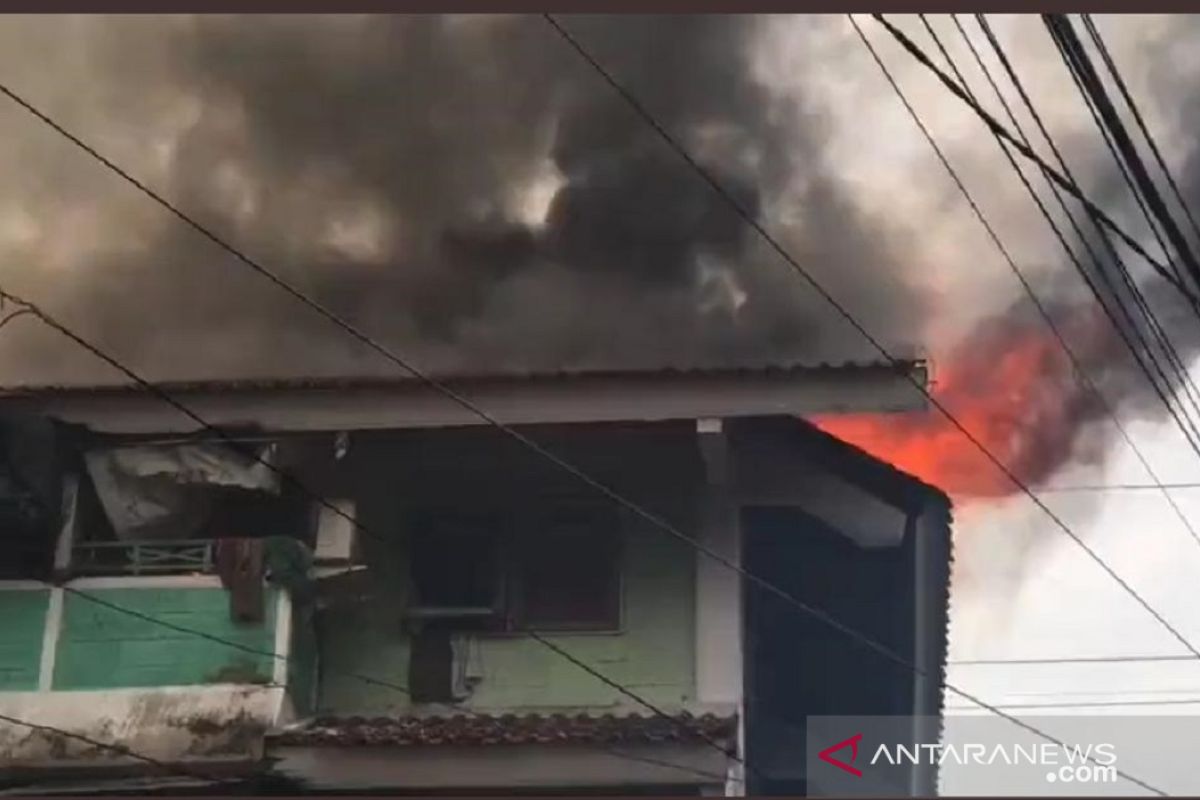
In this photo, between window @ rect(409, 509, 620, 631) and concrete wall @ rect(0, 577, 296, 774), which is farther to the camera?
window @ rect(409, 509, 620, 631)

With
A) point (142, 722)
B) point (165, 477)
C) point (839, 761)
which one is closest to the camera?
point (142, 722)

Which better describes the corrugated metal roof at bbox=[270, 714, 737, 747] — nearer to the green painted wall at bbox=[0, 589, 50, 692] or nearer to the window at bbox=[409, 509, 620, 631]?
the window at bbox=[409, 509, 620, 631]

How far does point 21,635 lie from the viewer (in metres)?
6.79

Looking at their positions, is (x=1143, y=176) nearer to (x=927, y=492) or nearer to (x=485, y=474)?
(x=927, y=492)

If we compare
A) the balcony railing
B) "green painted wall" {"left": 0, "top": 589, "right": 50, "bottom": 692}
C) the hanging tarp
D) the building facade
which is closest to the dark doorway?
the building facade

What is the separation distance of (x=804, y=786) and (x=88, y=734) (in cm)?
301

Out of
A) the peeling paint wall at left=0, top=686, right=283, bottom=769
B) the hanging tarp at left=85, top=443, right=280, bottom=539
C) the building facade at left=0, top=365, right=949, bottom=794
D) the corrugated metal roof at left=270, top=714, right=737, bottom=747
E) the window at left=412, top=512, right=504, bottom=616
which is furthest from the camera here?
the window at left=412, top=512, right=504, bottom=616

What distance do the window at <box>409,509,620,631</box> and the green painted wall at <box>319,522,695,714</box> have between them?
81mm

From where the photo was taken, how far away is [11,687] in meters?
6.73

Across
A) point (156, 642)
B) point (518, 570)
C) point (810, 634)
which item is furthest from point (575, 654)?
point (156, 642)

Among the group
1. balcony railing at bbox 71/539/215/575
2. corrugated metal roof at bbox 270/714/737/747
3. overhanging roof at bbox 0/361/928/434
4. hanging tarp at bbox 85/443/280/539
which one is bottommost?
corrugated metal roof at bbox 270/714/737/747

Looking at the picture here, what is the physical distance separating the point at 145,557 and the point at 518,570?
1560mm

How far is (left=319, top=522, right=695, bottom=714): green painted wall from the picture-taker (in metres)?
6.92

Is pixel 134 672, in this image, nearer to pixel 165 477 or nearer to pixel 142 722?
pixel 142 722
